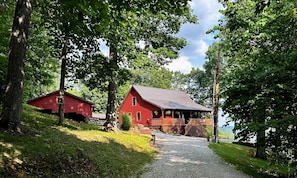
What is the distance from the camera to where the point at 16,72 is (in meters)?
7.13

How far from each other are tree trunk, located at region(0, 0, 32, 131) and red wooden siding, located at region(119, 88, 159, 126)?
102 feet

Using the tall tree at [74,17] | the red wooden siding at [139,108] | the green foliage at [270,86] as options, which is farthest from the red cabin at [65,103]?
the green foliage at [270,86]

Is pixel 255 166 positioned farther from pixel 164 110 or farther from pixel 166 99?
pixel 166 99

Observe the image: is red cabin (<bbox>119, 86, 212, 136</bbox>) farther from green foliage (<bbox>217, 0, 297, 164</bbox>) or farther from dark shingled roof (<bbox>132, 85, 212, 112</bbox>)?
green foliage (<bbox>217, 0, 297, 164</bbox>)

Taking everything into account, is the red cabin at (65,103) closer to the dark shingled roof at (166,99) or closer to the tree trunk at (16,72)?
the dark shingled roof at (166,99)

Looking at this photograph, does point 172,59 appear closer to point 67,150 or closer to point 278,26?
point 278,26

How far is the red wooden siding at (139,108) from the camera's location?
38406 millimetres

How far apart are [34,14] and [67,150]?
8.49 m

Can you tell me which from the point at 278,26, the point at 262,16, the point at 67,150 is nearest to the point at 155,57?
the point at 262,16

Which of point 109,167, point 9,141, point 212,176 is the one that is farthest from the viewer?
point 212,176

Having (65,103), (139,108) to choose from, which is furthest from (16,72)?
(139,108)

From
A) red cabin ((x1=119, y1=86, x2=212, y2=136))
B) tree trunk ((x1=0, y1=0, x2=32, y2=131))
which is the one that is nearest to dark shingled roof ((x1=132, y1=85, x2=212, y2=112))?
red cabin ((x1=119, y1=86, x2=212, y2=136))

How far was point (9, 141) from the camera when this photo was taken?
6578mm

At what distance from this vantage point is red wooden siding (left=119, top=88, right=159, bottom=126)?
38.4 m
